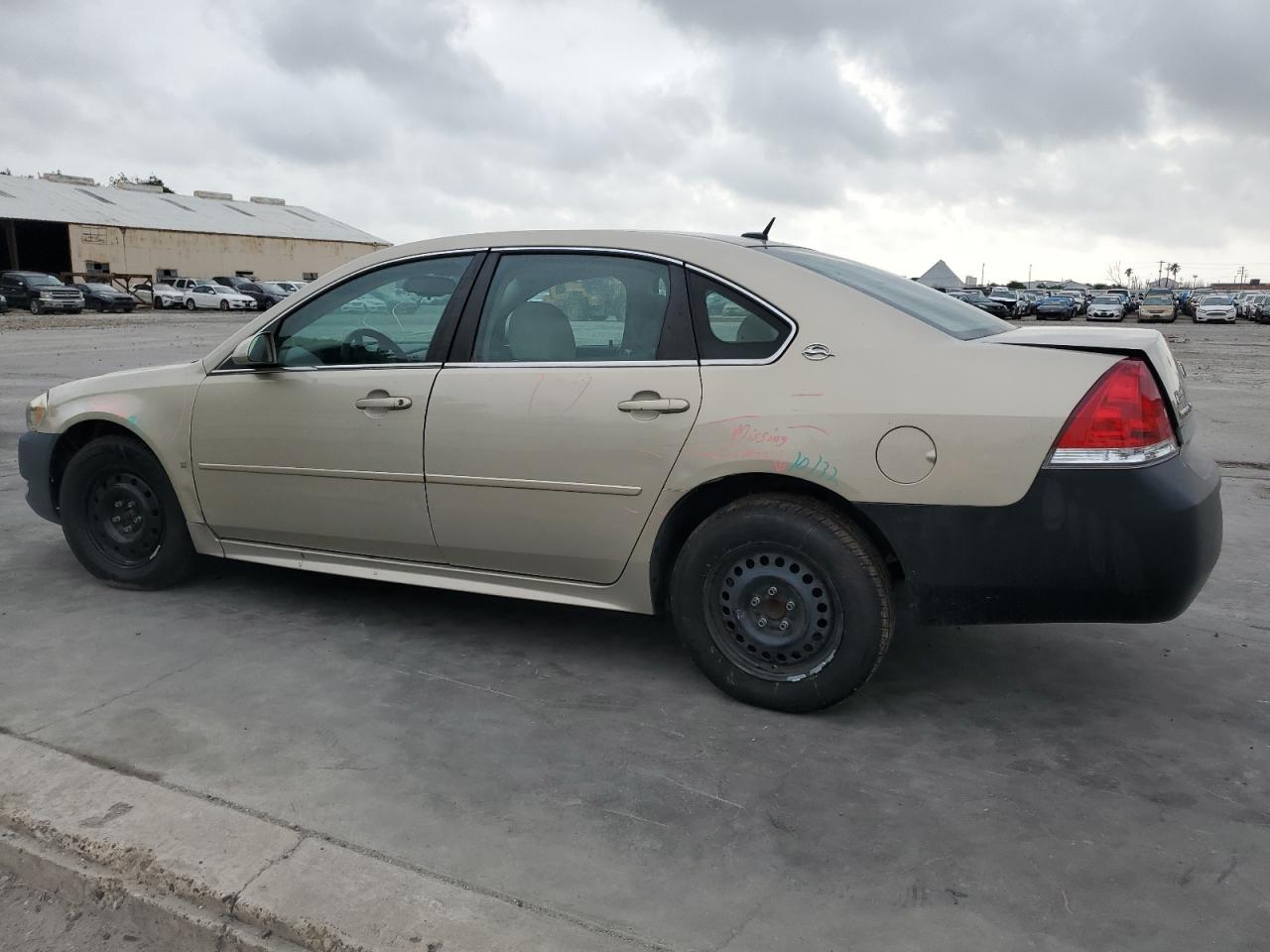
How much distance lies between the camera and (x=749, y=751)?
131 inches

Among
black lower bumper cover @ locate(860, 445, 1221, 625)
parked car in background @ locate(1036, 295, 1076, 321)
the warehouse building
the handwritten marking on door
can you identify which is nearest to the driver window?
the handwritten marking on door

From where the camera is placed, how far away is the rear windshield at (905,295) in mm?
3578

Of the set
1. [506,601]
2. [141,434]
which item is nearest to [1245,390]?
[506,601]

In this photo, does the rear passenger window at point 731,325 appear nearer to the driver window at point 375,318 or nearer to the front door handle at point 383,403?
the driver window at point 375,318

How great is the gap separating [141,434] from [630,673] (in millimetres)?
2333

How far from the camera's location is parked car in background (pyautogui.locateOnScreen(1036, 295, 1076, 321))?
52.2 meters

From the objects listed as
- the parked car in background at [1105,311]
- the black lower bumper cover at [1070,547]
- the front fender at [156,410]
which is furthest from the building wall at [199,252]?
the black lower bumper cover at [1070,547]

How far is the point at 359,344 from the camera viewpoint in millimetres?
4273

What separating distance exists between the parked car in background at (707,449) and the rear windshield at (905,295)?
0.02 metres

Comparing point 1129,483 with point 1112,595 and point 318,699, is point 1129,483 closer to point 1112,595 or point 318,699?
→ point 1112,595

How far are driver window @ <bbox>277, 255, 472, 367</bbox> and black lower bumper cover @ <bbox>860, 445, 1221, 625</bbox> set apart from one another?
1.82m

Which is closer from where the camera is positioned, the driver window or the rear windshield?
the rear windshield

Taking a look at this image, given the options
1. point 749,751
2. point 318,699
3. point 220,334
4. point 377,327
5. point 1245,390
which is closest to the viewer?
point 749,751

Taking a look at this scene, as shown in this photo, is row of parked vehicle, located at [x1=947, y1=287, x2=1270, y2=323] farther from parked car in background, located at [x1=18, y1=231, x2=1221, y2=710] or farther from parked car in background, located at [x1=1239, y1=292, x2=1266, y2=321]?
parked car in background, located at [x1=18, y1=231, x2=1221, y2=710]
